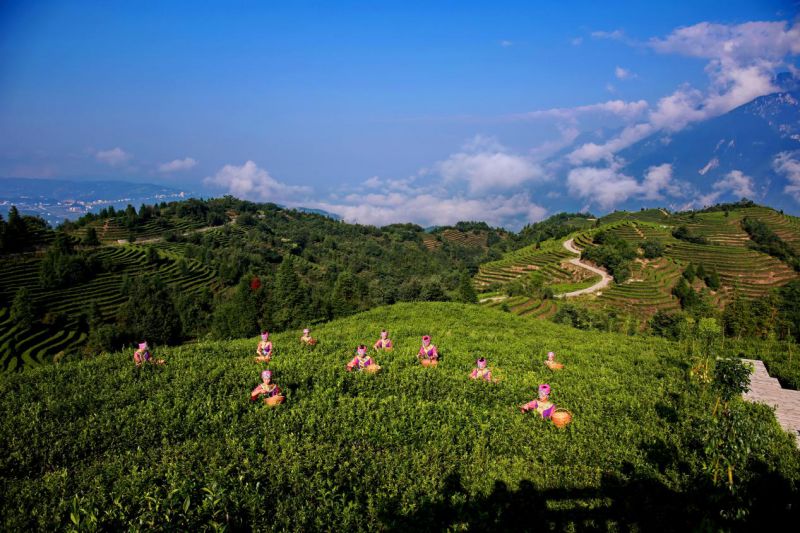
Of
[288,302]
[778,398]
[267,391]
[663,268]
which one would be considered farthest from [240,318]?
[663,268]

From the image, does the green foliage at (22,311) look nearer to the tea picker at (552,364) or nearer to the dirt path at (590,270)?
the tea picker at (552,364)

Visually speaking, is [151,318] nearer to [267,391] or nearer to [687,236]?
[267,391]

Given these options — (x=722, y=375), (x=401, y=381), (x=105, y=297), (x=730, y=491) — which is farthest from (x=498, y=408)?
(x=105, y=297)

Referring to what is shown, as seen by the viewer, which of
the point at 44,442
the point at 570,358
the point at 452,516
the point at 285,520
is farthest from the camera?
the point at 570,358

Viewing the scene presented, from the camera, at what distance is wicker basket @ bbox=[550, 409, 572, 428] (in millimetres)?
8781

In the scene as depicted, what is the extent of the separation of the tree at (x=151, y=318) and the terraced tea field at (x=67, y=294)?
5878 millimetres

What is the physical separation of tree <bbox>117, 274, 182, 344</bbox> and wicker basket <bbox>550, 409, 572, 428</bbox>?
53852mm

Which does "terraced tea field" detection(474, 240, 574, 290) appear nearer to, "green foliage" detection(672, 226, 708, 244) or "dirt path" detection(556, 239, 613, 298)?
"dirt path" detection(556, 239, 613, 298)

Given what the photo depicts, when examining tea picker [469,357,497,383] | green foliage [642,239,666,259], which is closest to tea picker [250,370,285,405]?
tea picker [469,357,497,383]

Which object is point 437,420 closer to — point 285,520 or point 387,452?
point 387,452

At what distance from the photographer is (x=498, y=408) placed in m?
9.59

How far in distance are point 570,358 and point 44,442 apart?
15.5m

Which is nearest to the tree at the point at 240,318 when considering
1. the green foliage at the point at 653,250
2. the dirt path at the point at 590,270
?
the dirt path at the point at 590,270

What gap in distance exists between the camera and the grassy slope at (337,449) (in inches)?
236
